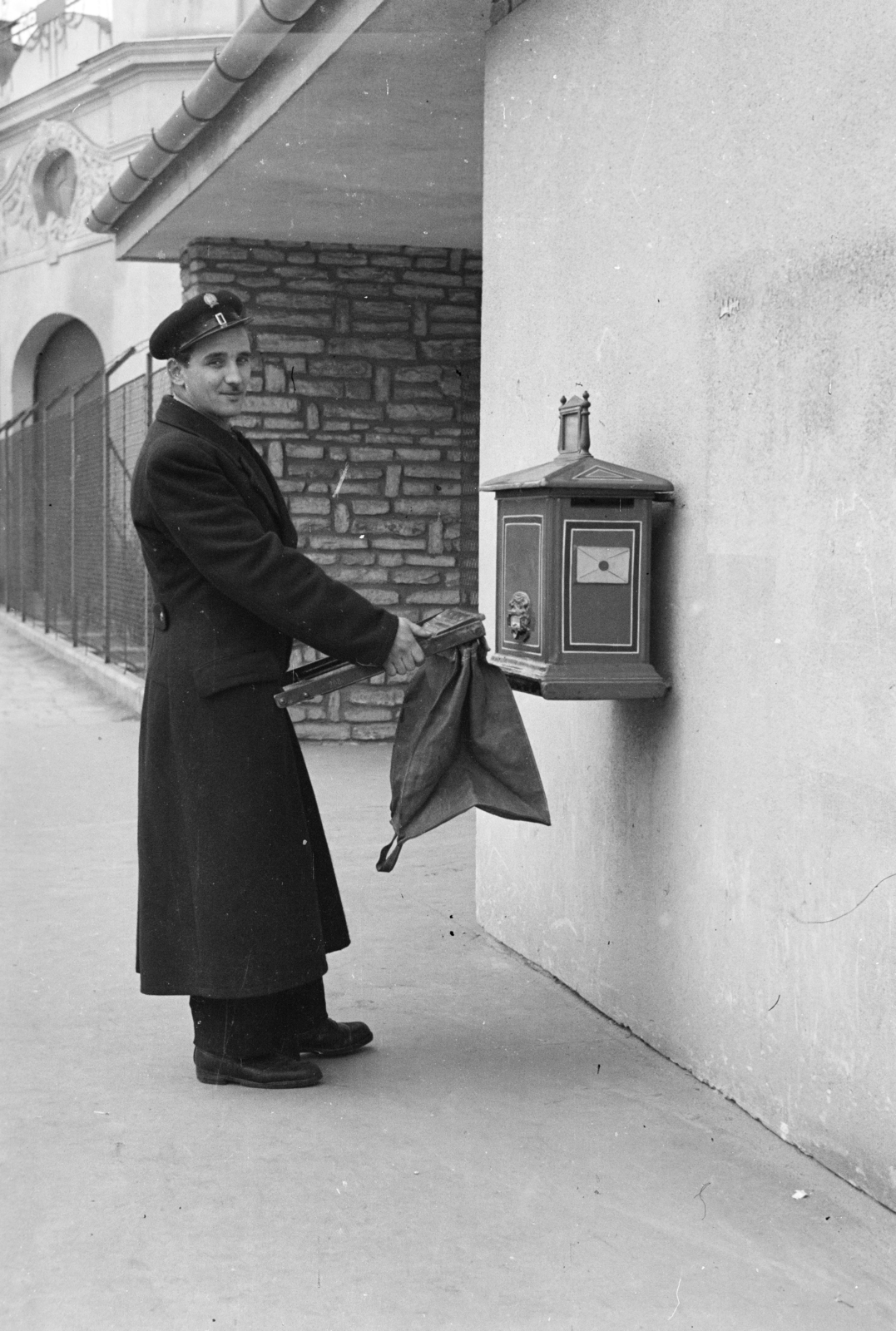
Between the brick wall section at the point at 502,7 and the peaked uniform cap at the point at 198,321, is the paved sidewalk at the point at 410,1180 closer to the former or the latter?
the peaked uniform cap at the point at 198,321

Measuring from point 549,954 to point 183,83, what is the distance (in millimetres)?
17466

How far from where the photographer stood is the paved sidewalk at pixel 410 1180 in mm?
2842

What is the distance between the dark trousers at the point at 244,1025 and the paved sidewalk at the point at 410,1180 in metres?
0.10

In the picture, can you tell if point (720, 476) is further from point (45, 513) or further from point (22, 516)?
point (22, 516)

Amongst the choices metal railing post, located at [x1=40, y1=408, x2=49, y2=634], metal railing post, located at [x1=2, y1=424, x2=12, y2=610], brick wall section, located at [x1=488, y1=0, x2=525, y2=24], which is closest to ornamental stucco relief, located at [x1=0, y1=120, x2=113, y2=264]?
metal railing post, located at [x1=2, y1=424, x2=12, y2=610]

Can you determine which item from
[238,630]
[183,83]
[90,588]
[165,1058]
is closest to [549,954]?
[165,1058]

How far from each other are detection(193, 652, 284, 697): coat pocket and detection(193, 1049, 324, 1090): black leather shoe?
0.88 metres

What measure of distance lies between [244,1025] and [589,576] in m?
1.33

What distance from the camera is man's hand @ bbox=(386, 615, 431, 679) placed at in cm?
385

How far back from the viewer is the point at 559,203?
470cm

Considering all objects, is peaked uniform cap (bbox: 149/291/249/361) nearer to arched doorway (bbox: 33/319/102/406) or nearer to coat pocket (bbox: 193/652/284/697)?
coat pocket (bbox: 193/652/284/697)

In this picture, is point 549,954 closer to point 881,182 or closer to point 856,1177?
point 856,1177

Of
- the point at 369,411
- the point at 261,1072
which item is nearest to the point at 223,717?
the point at 261,1072

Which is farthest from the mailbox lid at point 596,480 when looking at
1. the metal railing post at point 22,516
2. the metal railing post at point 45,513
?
the metal railing post at point 22,516
